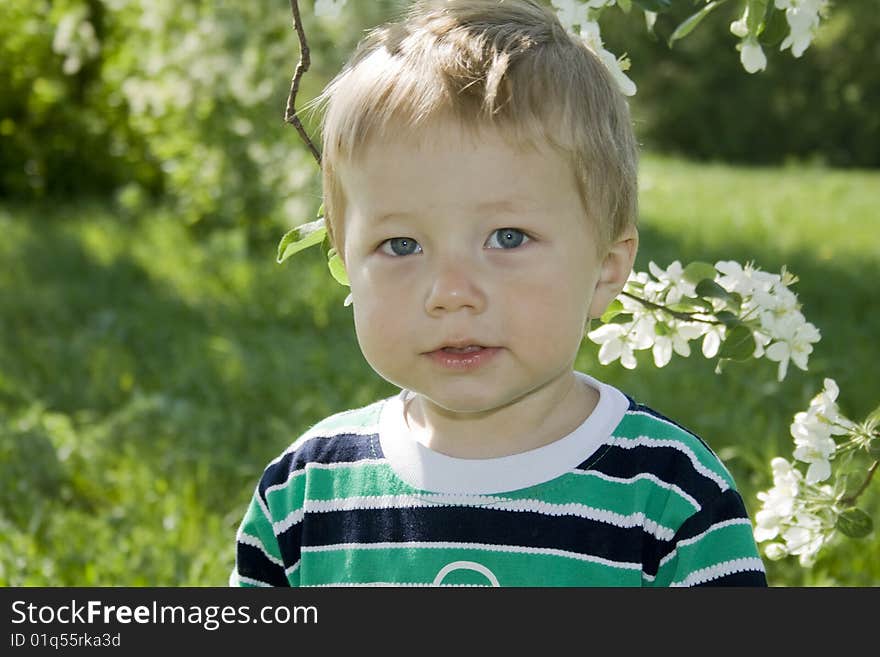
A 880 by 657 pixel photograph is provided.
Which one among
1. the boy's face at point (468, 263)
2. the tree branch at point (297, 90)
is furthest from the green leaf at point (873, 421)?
the tree branch at point (297, 90)

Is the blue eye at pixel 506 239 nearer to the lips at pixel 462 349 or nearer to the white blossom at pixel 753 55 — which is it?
the lips at pixel 462 349

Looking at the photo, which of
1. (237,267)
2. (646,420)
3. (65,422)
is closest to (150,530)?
(65,422)

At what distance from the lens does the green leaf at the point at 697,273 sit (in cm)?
176

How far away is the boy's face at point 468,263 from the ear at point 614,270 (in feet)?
0.26

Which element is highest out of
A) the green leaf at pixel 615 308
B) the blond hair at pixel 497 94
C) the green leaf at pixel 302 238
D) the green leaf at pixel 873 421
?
the blond hair at pixel 497 94

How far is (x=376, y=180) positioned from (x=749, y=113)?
17.4 meters

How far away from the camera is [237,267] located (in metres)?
5.97

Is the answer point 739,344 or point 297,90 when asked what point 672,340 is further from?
point 297,90

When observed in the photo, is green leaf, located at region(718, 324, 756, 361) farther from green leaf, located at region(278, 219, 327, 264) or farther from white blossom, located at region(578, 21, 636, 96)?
green leaf, located at region(278, 219, 327, 264)

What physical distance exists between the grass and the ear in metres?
1.58

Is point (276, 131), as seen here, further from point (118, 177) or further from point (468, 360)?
point (468, 360)

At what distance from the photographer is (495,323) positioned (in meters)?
1.48

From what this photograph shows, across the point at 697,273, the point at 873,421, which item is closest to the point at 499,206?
the point at 697,273

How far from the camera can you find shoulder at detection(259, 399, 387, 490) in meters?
1.72
